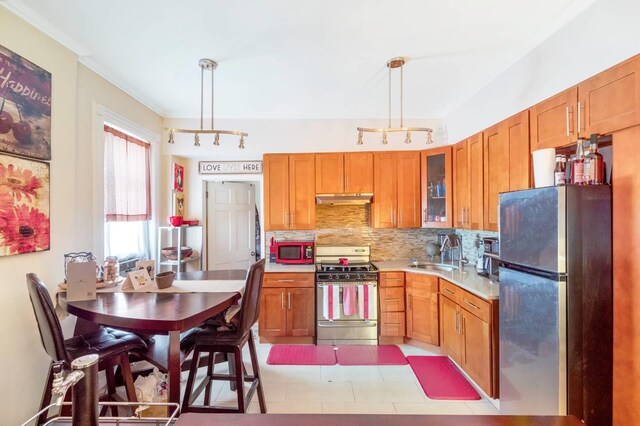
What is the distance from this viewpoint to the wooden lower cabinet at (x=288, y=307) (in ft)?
11.0

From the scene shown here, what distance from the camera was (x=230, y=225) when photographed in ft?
13.9

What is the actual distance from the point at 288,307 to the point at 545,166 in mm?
2751

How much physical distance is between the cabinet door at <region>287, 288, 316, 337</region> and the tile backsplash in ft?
2.74

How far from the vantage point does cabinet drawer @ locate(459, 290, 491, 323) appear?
7.47 ft

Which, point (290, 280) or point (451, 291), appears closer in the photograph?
point (451, 291)

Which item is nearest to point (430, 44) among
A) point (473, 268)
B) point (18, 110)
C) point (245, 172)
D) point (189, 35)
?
point (189, 35)

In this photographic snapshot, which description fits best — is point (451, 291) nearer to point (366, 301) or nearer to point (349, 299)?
point (366, 301)

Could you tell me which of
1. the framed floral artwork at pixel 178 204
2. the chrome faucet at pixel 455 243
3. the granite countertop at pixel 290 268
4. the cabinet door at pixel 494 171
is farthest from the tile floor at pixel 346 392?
the framed floral artwork at pixel 178 204

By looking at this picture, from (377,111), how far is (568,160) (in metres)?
2.15

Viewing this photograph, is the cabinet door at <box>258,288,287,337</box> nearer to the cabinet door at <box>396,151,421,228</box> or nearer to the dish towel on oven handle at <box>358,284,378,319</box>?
the dish towel on oven handle at <box>358,284,378,319</box>

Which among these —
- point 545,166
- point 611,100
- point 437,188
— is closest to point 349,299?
point 437,188

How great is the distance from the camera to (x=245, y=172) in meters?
3.94

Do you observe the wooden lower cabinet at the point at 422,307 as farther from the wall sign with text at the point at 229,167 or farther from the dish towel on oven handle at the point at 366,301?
the wall sign with text at the point at 229,167

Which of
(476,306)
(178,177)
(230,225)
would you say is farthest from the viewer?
(230,225)
